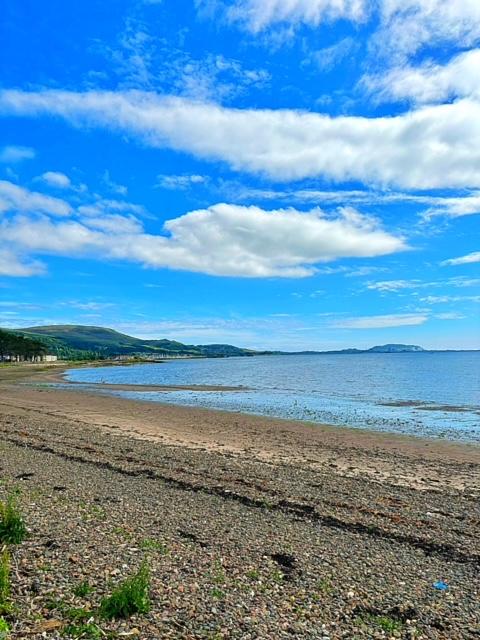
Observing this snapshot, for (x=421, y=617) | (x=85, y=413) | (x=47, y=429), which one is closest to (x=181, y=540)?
(x=421, y=617)

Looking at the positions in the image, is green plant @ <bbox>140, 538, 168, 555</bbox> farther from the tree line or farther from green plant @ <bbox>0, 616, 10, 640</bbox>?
the tree line

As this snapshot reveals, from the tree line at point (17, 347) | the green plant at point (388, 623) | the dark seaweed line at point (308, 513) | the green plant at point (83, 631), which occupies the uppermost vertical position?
the tree line at point (17, 347)

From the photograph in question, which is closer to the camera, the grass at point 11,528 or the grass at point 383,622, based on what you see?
the grass at point 383,622

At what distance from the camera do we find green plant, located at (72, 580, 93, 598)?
20.5 ft

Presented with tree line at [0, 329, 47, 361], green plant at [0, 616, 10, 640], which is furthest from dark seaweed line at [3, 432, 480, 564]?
tree line at [0, 329, 47, 361]

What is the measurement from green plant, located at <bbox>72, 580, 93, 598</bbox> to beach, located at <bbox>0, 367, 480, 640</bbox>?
95mm

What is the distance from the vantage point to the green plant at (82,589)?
20.5ft

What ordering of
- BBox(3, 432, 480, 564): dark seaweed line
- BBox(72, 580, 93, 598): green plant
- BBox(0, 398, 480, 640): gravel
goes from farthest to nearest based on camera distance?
1. BBox(3, 432, 480, 564): dark seaweed line
2. BBox(72, 580, 93, 598): green plant
3. BBox(0, 398, 480, 640): gravel

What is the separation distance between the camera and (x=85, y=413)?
34.3 metres

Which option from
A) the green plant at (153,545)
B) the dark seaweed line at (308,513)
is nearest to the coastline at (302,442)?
the dark seaweed line at (308,513)

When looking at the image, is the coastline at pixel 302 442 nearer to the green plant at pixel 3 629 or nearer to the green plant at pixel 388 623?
the green plant at pixel 388 623

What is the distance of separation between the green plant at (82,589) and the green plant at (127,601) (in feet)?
1.14

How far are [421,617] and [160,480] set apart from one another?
28.7 feet

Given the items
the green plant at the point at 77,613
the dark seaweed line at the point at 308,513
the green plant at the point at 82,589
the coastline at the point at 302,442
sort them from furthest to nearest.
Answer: the coastline at the point at 302,442
the dark seaweed line at the point at 308,513
the green plant at the point at 82,589
the green plant at the point at 77,613
